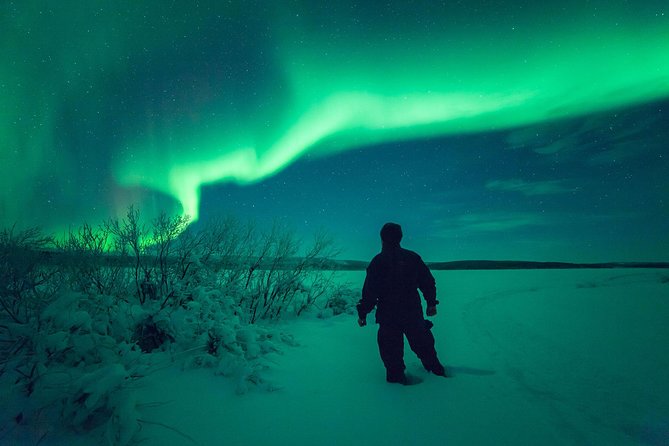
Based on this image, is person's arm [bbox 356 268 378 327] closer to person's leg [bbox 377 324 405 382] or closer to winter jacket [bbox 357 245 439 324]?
winter jacket [bbox 357 245 439 324]

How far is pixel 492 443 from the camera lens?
8.08ft

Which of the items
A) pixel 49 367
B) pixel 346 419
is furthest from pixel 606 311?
pixel 49 367

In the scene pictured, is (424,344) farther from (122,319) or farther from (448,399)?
(122,319)

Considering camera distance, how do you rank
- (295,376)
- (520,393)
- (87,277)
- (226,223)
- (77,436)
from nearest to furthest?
(77,436) → (520,393) → (295,376) → (87,277) → (226,223)

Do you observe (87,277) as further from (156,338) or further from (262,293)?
(262,293)

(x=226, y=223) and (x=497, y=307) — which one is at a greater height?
(x=226, y=223)

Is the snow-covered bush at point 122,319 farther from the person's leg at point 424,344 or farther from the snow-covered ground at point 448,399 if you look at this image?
the person's leg at point 424,344

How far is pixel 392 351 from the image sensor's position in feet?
13.3

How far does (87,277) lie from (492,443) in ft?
26.1

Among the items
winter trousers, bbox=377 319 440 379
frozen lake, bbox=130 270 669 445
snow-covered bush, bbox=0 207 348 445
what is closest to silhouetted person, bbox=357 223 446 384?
winter trousers, bbox=377 319 440 379

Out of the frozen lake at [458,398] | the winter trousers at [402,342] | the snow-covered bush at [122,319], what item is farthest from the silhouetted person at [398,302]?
the snow-covered bush at [122,319]

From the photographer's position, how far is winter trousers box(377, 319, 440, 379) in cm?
403

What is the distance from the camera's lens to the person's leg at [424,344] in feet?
13.5

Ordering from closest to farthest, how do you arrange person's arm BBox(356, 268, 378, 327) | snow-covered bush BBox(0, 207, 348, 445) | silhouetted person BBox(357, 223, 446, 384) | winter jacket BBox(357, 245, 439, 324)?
snow-covered bush BBox(0, 207, 348, 445), silhouetted person BBox(357, 223, 446, 384), winter jacket BBox(357, 245, 439, 324), person's arm BBox(356, 268, 378, 327)
